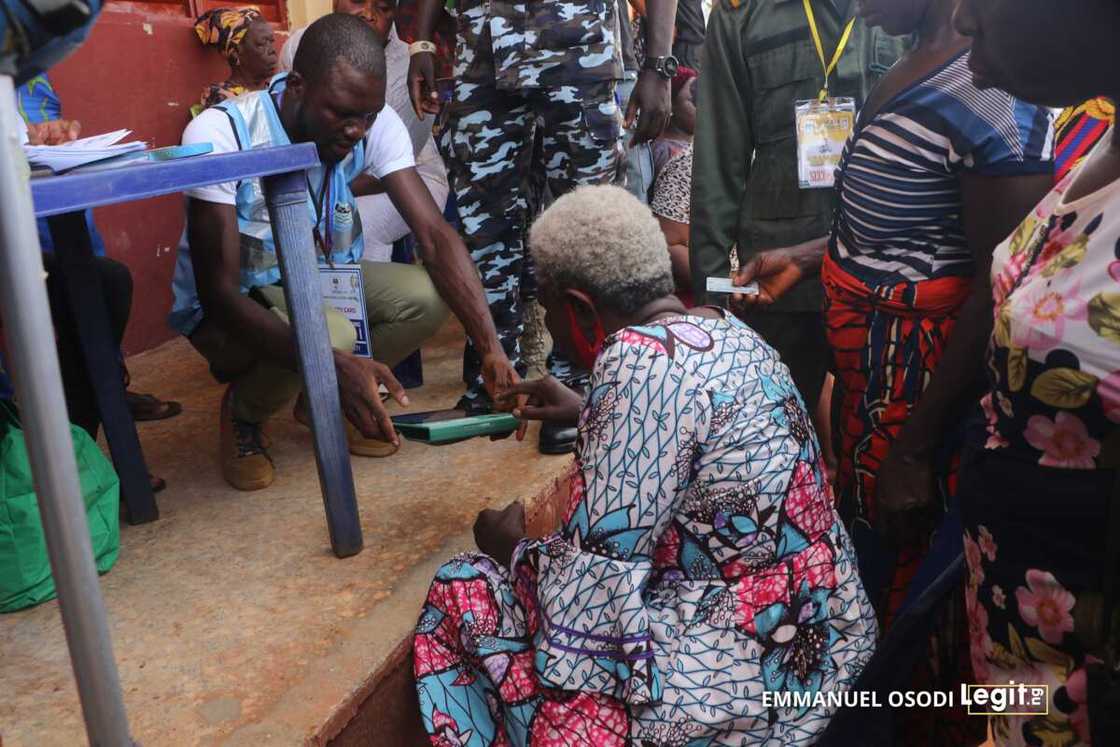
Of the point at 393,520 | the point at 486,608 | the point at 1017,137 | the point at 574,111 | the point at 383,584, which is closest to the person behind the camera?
the point at 1017,137

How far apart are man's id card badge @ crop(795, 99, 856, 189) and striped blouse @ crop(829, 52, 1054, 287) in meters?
0.38

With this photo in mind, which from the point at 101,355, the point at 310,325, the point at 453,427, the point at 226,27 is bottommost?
the point at 453,427

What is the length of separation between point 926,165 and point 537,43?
157 cm

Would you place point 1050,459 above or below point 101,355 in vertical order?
above

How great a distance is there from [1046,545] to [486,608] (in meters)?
1.09

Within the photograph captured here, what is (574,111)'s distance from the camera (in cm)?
316

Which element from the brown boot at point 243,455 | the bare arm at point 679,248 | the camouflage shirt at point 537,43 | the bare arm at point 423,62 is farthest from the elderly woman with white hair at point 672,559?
the bare arm at point 679,248

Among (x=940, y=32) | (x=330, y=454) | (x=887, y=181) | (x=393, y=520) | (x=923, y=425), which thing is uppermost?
(x=940, y=32)

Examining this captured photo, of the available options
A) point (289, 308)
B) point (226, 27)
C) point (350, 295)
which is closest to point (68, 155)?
point (289, 308)

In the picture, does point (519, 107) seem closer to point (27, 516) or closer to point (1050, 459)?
point (27, 516)

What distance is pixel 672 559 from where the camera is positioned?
1.83 m

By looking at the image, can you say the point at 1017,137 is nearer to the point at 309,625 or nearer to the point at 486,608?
the point at 486,608

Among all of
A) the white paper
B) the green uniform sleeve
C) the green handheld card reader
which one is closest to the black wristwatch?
the green uniform sleeve

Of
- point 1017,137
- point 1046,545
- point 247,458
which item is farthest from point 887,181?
point 247,458
